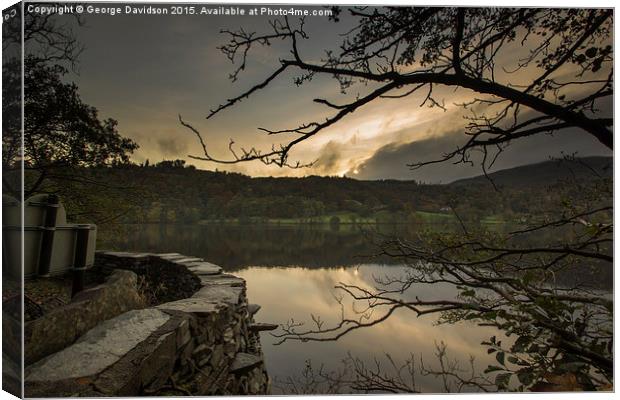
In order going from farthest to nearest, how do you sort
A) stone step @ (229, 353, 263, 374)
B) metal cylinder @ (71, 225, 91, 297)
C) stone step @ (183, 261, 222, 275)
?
1. stone step @ (183, 261, 222, 275)
2. stone step @ (229, 353, 263, 374)
3. metal cylinder @ (71, 225, 91, 297)

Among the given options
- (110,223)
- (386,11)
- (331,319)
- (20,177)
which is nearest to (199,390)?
(331,319)

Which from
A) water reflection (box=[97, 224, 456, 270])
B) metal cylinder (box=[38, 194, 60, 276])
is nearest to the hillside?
water reflection (box=[97, 224, 456, 270])

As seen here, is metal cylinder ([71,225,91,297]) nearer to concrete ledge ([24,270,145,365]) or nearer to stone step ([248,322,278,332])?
concrete ledge ([24,270,145,365])

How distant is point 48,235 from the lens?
2.87 meters

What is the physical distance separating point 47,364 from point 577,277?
424 centimetres

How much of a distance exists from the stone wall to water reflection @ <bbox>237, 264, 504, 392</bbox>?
0.25 m

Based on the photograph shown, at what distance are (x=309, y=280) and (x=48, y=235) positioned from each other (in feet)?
8.23

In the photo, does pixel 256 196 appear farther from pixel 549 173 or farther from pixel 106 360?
pixel 549 173

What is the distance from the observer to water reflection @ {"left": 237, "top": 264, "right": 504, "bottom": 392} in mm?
3514

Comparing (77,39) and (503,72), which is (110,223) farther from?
(503,72)

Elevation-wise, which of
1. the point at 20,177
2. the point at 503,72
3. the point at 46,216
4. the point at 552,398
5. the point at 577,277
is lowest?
the point at 552,398

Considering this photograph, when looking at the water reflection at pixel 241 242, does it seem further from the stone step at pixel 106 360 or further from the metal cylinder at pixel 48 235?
the stone step at pixel 106 360

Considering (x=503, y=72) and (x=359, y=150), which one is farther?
(x=359, y=150)

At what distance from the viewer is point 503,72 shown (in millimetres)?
3248
